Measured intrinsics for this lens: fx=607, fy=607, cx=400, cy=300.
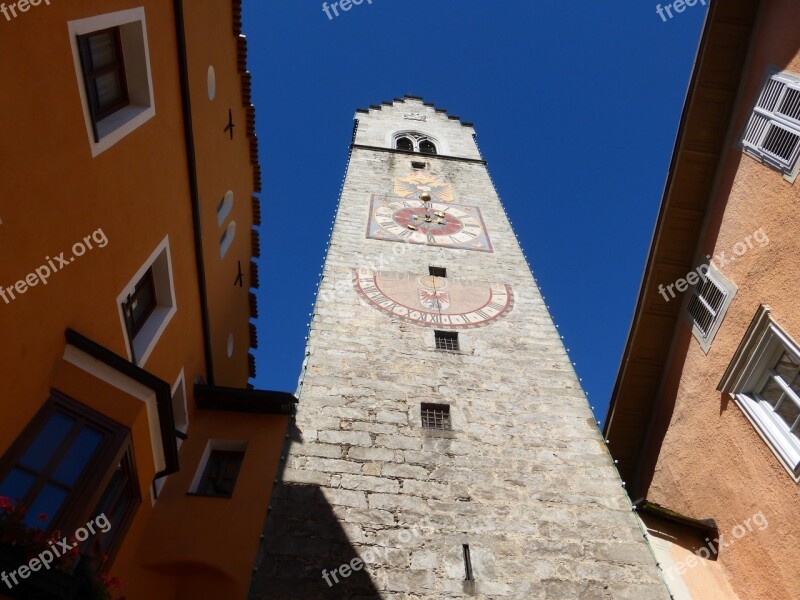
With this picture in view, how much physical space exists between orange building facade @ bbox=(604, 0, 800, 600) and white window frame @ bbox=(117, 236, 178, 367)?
545 cm

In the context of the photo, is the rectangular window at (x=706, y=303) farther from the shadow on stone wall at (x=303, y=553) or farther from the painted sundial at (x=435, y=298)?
the shadow on stone wall at (x=303, y=553)

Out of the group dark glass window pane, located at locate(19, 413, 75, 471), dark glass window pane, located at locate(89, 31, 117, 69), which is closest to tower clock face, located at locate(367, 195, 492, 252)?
dark glass window pane, located at locate(89, 31, 117, 69)

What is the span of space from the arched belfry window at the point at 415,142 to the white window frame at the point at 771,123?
12.7 metres

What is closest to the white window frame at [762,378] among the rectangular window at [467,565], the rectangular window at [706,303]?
the rectangular window at [706,303]

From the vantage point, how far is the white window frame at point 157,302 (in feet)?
17.5

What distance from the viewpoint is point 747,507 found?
5930 mm

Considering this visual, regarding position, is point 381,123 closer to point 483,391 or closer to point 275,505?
point 483,391

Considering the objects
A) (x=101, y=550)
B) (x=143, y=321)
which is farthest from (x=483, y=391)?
(x=101, y=550)

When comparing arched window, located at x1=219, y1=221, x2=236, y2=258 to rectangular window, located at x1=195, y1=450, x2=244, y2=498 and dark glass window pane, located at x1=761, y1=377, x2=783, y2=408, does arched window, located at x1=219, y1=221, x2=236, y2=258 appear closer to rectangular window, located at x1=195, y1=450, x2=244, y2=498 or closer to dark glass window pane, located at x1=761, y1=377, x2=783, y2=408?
rectangular window, located at x1=195, y1=450, x2=244, y2=498

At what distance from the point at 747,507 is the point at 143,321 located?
20.3 ft

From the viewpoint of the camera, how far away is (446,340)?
30.3 feet

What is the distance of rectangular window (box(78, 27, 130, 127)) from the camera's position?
15.1 ft

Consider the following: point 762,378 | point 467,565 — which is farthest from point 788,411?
point 467,565

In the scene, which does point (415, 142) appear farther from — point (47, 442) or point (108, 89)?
point (47, 442)
